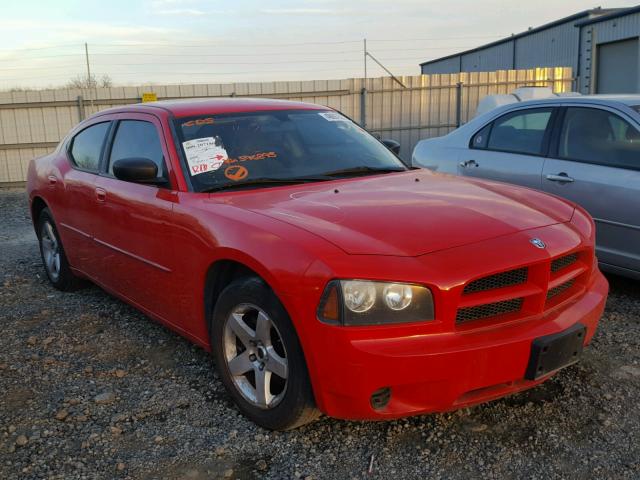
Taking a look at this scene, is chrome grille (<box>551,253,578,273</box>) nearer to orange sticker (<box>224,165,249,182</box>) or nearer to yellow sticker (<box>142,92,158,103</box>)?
orange sticker (<box>224,165,249,182</box>)

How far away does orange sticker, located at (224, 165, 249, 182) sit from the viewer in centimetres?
347

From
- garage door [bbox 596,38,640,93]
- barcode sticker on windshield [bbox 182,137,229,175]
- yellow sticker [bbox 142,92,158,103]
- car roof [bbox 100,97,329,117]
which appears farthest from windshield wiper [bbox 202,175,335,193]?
garage door [bbox 596,38,640,93]

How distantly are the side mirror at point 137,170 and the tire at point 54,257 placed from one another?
1947 millimetres

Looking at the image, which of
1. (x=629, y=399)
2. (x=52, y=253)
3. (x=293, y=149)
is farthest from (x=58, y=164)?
(x=629, y=399)

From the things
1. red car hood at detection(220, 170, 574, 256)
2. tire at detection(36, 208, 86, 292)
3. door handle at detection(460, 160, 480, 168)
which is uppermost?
red car hood at detection(220, 170, 574, 256)

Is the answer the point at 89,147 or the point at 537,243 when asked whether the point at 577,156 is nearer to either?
the point at 537,243

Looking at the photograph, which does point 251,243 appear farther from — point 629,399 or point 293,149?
point 629,399

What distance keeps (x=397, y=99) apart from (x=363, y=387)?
46.4 ft

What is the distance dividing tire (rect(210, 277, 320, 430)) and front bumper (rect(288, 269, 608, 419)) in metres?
0.13

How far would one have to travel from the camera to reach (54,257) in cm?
542

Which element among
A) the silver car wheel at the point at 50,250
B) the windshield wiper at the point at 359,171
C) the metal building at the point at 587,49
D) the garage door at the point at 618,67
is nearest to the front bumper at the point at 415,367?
the windshield wiper at the point at 359,171

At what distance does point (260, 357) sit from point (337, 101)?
43.5 ft

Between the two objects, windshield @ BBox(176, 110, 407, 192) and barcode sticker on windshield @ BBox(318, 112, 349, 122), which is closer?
windshield @ BBox(176, 110, 407, 192)

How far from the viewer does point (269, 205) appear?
3.07 m
